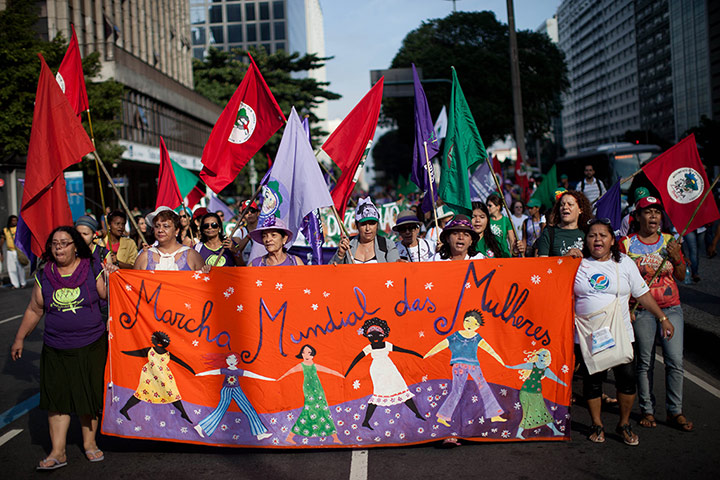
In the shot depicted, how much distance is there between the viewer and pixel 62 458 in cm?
475

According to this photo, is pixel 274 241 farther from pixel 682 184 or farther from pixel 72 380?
pixel 682 184

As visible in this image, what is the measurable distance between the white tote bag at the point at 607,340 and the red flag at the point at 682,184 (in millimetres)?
1489

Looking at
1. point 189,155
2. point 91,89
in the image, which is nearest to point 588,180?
point 91,89

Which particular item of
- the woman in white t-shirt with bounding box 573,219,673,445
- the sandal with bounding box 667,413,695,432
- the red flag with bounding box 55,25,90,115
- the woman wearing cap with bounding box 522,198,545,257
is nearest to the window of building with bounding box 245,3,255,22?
the woman wearing cap with bounding box 522,198,545,257

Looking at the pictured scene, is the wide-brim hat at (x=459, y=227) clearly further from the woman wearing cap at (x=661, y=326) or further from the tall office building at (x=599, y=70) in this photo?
the tall office building at (x=599, y=70)

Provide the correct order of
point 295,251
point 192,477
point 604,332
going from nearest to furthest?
1. point 192,477
2. point 604,332
3. point 295,251

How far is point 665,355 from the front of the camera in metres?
5.25

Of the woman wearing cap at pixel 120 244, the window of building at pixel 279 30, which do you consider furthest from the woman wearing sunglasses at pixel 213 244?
the window of building at pixel 279 30

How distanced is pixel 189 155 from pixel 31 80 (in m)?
26.6

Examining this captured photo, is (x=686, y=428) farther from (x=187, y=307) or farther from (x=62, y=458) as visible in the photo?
(x=62, y=458)

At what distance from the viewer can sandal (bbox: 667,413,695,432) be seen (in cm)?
504

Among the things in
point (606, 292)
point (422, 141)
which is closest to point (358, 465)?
point (606, 292)

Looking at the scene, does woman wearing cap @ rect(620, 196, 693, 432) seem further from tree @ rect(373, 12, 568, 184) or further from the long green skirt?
tree @ rect(373, 12, 568, 184)

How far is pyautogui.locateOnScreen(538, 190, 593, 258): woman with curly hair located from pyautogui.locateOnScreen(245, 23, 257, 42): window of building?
89.3 m
